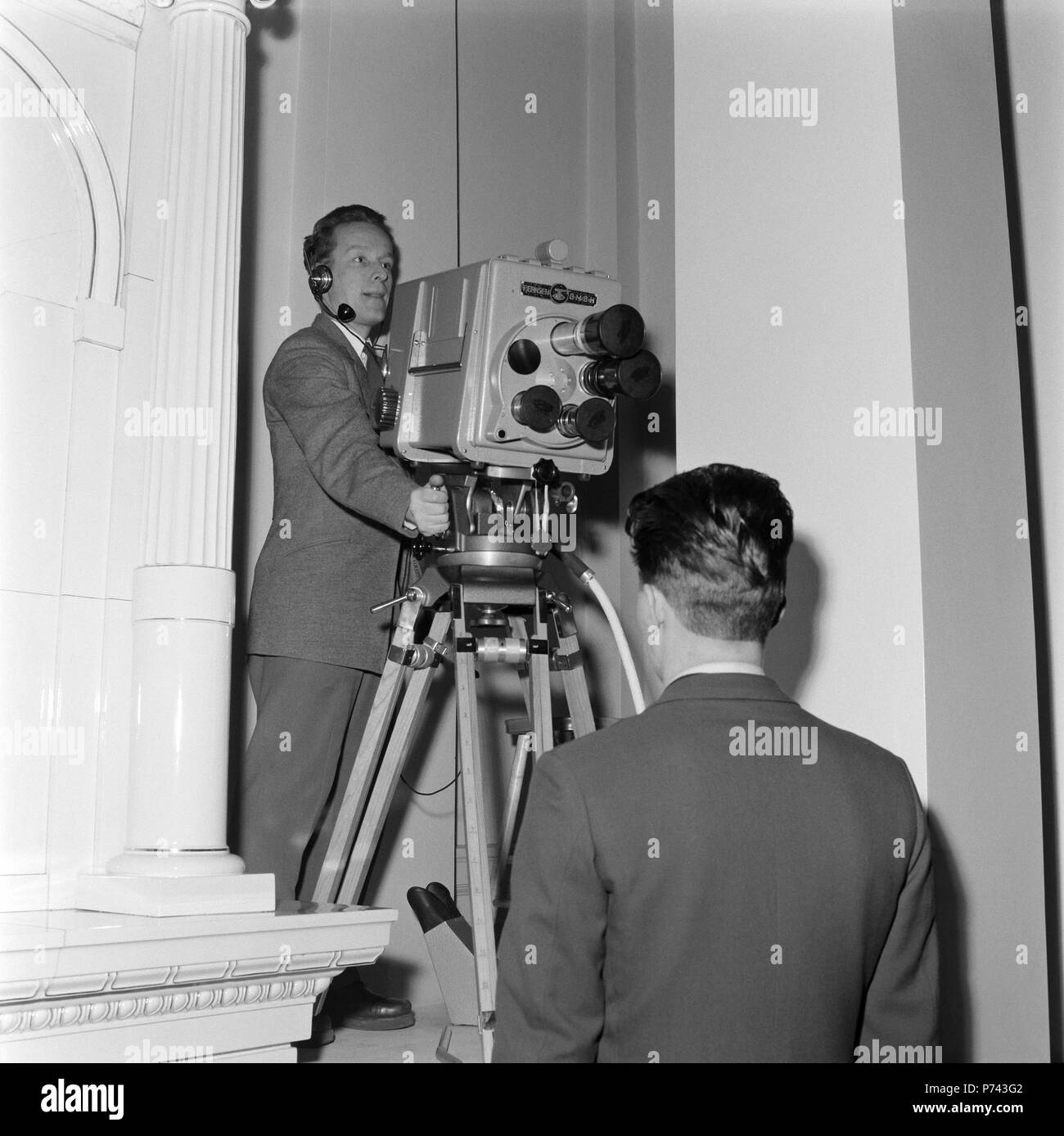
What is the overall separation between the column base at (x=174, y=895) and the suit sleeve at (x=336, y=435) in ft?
2.09

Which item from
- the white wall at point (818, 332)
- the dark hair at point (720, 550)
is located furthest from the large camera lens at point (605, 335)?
the dark hair at point (720, 550)

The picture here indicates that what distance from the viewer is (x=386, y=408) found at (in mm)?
2213

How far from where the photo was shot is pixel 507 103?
327 centimetres

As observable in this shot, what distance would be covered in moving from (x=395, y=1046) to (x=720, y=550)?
60.9 inches

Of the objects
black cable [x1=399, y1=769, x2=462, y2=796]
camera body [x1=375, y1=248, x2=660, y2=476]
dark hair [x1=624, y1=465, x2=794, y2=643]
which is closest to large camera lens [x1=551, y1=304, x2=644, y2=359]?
camera body [x1=375, y1=248, x2=660, y2=476]

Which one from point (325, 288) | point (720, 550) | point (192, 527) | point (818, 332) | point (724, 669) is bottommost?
point (724, 669)

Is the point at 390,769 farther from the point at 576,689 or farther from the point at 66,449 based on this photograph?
the point at 66,449

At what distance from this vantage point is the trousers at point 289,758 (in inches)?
89.3

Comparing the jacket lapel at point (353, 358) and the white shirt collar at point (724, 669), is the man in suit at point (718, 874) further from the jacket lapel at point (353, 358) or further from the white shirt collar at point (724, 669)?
the jacket lapel at point (353, 358)

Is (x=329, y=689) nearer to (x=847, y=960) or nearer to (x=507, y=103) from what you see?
(x=847, y=960)

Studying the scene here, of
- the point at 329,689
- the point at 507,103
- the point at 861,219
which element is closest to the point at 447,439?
the point at 329,689

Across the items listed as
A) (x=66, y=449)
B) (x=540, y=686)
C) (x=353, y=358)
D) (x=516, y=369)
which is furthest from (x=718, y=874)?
(x=66, y=449)

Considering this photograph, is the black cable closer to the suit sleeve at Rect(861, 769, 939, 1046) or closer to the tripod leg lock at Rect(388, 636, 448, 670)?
the tripod leg lock at Rect(388, 636, 448, 670)

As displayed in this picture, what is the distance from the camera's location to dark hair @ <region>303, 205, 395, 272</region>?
251 centimetres
